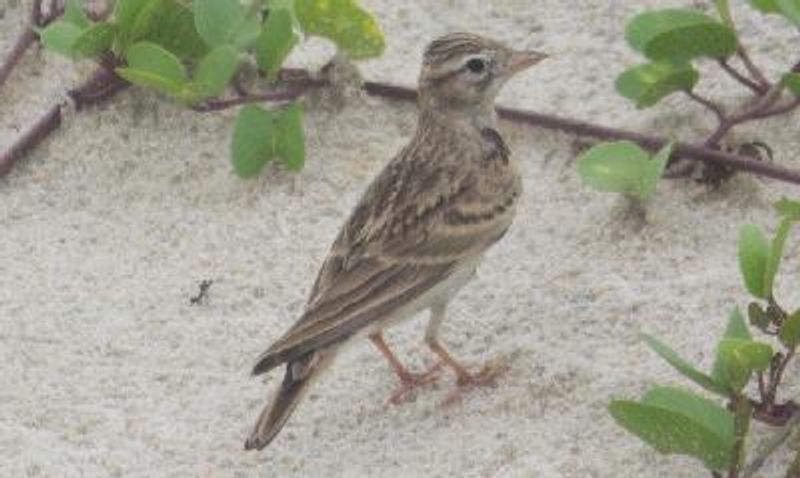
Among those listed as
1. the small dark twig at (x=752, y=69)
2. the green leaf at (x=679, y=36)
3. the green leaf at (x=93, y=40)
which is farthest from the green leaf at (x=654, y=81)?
the green leaf at (x=93, y=40)

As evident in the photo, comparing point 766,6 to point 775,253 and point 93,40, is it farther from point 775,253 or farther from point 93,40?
point 93,40

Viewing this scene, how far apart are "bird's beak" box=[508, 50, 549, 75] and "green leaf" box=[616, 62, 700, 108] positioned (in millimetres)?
280

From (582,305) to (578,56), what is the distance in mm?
1413

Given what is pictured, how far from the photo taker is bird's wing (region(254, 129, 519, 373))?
219 inches

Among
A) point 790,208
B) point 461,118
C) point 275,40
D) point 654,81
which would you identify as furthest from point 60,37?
point 790,208

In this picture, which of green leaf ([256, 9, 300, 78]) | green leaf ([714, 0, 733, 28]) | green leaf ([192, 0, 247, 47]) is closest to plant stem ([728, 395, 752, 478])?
green leaf ([714, 0, 733, 28])

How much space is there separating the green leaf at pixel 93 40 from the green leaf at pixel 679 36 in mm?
1717

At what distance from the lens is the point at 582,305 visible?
Result: 5.82m

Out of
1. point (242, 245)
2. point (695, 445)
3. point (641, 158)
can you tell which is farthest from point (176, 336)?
point (695, 445)

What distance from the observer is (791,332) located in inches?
191

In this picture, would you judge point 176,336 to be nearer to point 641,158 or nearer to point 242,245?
point 242,245

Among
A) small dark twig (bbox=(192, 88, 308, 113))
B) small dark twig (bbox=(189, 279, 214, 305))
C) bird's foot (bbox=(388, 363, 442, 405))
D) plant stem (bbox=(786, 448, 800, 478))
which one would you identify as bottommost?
small dark twig (bbox=(189, 279, 214, 305))

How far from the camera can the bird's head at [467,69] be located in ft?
20.4

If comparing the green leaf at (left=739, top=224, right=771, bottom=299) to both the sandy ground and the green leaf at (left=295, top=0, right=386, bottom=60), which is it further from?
the green leaf at (left=295, top=0, right=386, bottom=60)
